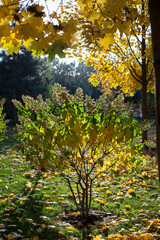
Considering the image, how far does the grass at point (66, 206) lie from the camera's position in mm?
2875

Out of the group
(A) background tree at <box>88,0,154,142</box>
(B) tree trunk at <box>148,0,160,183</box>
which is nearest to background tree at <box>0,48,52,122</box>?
(A) background tree at <box>88,0,154,142</box>

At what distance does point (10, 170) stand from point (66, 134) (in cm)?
371

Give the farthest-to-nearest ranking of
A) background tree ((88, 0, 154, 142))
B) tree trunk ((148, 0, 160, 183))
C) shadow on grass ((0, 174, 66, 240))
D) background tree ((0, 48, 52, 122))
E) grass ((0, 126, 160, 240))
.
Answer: background tree ((0, 48, 52, 122))
background tree ((88, 0, 154, 142))
grass ((0, 126, 160, 240))
shadow on grass ((0, 174, 66, 240))
tree trunk ((148, 0, 160, 183))

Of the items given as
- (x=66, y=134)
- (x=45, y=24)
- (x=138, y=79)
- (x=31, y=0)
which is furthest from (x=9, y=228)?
(x=138, y=79)

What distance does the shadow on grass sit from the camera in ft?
8.95

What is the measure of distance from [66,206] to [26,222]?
0.89 m

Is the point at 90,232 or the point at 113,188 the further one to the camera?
the point at 113,188

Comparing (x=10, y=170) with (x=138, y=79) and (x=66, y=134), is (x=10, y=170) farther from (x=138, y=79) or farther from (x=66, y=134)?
(x=138, y=79)

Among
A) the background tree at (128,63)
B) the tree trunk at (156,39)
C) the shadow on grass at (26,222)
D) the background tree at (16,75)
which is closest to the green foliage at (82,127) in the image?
the shadow on grass at (26,222)

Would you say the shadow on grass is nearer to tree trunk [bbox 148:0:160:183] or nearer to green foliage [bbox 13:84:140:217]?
green foliage [bbox 13:84:140:217]

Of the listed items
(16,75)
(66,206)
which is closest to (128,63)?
(66,206)

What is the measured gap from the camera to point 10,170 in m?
6.04

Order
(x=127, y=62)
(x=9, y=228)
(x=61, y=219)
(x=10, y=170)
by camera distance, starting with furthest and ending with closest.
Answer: (x=127, y=62)
(x=10, y=170)
(x=61, y=219)
(x=9, y=228)

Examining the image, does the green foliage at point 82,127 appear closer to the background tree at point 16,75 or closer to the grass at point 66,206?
the grass at point 66,206
